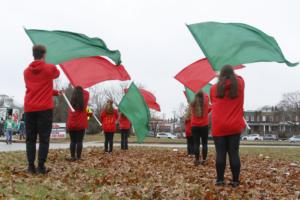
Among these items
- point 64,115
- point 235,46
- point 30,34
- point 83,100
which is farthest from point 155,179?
point 64,115

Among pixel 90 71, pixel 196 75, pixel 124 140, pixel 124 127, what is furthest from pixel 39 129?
pixel 124 140

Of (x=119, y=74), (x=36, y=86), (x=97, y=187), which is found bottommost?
(x=97, y=187)

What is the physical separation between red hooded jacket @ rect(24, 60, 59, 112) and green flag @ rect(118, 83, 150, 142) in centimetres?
823

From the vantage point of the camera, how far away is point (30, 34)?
1083cm

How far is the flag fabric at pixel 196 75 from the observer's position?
13023mm

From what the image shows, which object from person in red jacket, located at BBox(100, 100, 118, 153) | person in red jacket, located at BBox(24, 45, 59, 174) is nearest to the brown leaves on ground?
person in red jacket, located at BBox(24, 45, 59, 174)

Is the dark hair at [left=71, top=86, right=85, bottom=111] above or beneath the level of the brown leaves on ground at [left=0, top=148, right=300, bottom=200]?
above

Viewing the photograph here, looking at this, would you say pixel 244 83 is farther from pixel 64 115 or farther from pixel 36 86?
pixel 64 115

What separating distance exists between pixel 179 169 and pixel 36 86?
3424mm

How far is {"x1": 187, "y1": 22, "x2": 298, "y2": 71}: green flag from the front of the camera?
364 inches

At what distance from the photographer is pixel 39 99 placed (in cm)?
791

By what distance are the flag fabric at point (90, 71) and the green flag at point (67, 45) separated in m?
0.70

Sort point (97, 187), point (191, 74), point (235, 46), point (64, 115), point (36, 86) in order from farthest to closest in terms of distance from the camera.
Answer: point (64, 115) → point (191, 74) → point (235, 46) → point (36, 86) → point (97, 187)

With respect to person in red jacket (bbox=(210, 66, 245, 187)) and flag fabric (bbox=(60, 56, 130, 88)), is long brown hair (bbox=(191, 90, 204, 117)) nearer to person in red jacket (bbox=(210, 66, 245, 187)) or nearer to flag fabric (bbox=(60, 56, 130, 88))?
flag fabric (bbox=(60, 56, 130, 88))
